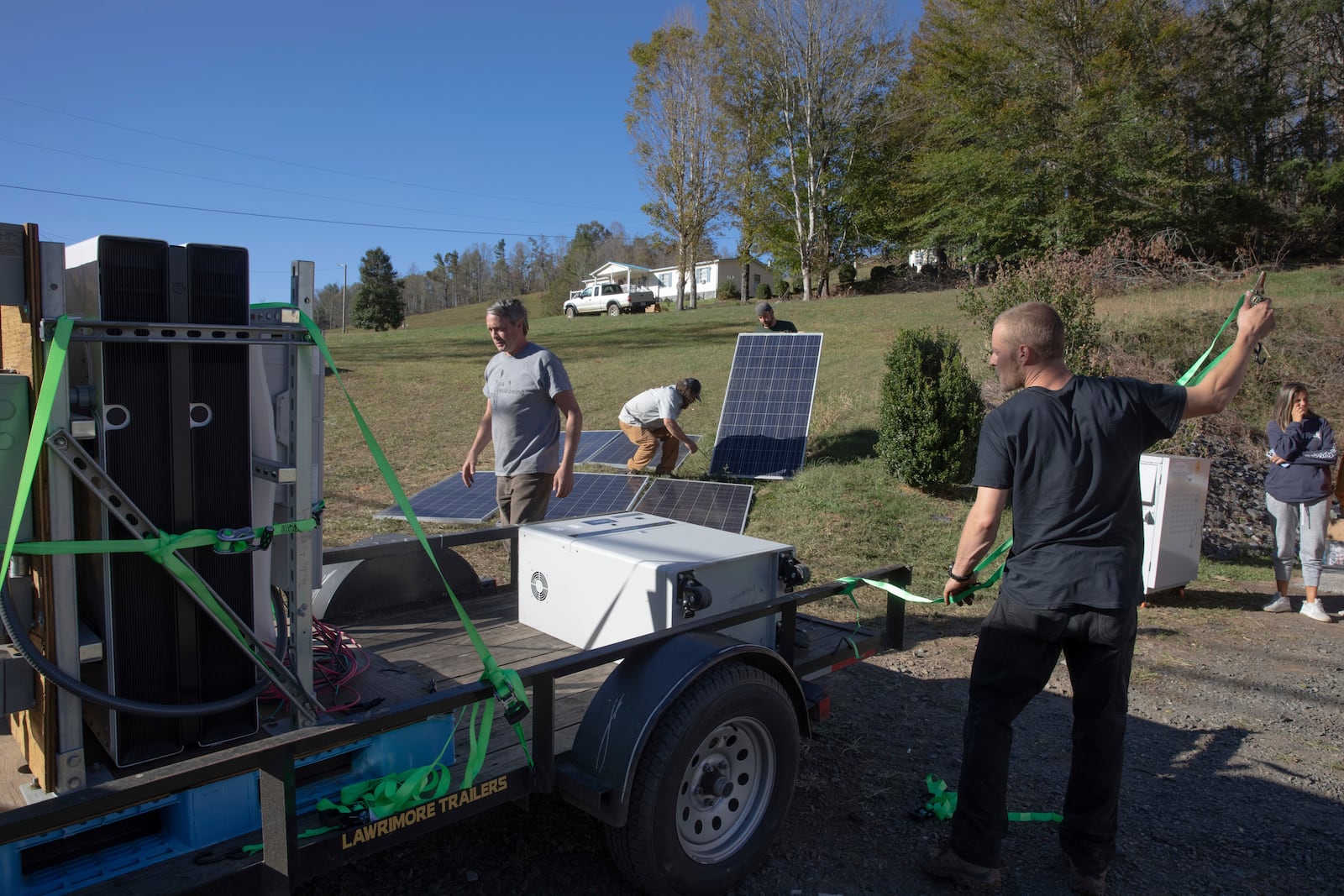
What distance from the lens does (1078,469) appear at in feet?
9.84

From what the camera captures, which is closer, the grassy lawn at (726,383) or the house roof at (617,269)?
the grassy lawn at (726,383)

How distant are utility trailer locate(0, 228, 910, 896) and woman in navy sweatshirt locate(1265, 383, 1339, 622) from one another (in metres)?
6.02

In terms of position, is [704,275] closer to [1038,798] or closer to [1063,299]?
[1063,299]

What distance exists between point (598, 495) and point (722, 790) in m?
5.89

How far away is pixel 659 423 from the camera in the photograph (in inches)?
370

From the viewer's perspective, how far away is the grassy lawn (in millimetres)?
8188

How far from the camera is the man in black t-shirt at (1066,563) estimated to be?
9.84 ft

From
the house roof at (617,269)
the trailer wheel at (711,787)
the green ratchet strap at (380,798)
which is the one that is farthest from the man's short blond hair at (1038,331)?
the house roof at (617,269)

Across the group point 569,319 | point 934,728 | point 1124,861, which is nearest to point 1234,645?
point 934,728

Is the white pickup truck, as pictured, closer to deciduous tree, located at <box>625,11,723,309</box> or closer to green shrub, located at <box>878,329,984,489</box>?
deciduous tree, located at <box>625,11,723,309</box>

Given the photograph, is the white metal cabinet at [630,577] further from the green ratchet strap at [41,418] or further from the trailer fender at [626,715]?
the green ratchet strap at [41,418]

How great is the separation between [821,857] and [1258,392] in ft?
44.2

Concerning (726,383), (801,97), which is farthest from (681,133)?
(726,383)

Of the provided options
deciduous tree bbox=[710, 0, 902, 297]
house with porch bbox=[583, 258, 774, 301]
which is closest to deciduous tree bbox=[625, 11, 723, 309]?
deciduous tree bbox=[710, 0, 902, 297]
